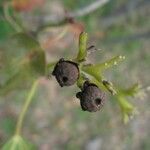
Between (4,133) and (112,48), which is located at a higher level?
(112,48)

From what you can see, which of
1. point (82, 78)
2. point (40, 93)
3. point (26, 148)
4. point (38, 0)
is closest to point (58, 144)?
point (40, 93)

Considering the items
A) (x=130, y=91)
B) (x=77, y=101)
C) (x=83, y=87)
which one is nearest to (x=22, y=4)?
(x=130, y=91)

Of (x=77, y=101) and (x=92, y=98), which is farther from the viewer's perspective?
(x=77, y=101)

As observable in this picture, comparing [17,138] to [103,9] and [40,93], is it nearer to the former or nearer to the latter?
[40,93]

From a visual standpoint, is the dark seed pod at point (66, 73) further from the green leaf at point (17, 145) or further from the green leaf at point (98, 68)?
the green leaf at point (17, 145)

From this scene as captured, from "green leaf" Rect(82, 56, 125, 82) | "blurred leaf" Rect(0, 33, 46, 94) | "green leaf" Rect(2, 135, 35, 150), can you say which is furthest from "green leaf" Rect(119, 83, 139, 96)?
"green leaf" Rect(2, 135, 35, 150)

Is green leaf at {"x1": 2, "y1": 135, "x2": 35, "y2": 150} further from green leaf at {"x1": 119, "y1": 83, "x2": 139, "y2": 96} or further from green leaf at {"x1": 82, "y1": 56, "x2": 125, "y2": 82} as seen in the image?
green leaf at {"x1": 82, "y1": 56, "x2": 125, "y2": 82}

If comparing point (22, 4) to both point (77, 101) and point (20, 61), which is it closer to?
point (20, 61)
